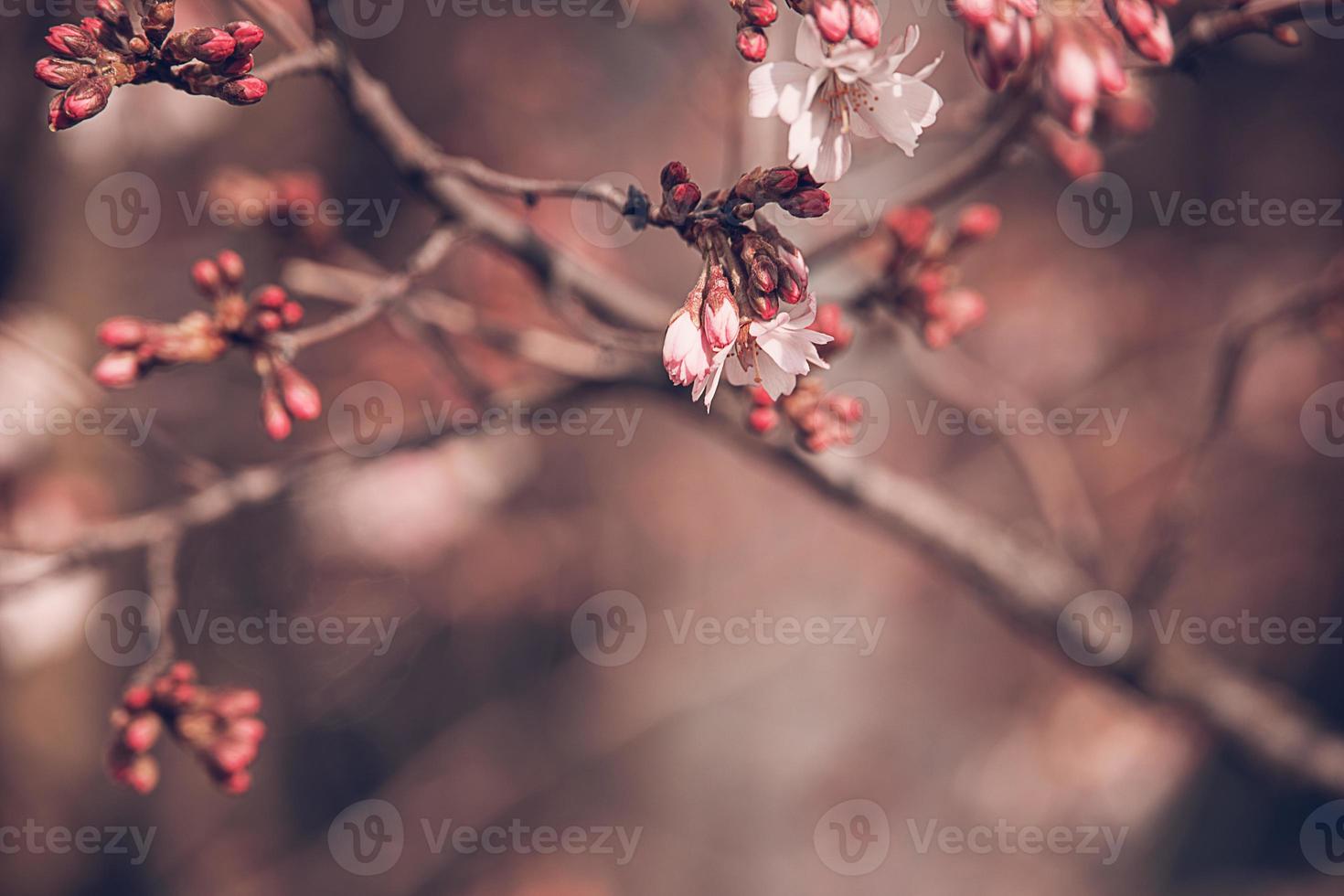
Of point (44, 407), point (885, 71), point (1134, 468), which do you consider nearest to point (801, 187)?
point (885, 71)

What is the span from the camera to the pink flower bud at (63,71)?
907mm

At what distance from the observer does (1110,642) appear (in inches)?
65.9

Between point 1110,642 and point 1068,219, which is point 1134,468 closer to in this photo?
point 1068,219

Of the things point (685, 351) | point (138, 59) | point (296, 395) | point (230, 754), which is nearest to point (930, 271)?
point (685, 351)

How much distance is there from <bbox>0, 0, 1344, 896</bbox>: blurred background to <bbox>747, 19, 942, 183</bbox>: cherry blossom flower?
2395 millimetres

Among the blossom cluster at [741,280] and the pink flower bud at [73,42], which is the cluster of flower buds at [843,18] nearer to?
the blossom cluster at [741,280]

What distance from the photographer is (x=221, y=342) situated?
1.16 metres

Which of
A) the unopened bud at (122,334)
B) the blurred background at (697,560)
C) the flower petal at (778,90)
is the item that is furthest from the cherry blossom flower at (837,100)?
the blurred background at (697,560)

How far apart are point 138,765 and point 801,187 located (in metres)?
1.29

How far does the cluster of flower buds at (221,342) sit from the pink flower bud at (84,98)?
25 cm

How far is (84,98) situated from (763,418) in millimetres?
877

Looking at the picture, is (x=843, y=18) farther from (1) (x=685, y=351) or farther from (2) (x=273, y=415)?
(2) (x=273, y=415)

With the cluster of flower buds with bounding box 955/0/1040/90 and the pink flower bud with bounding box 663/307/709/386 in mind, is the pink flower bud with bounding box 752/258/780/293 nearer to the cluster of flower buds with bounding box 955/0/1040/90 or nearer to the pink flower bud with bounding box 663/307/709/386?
the pink flower bud with bounding box 663/307/709/386

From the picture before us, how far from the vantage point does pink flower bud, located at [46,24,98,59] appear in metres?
0.91
